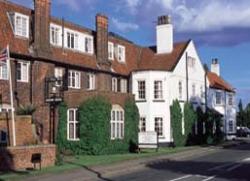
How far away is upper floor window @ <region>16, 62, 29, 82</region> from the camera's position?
37.6m

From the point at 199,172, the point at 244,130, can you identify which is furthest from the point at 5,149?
the point at 244,130

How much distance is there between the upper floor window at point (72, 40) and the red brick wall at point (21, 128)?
13.2 meters

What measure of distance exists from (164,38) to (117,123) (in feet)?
52.0

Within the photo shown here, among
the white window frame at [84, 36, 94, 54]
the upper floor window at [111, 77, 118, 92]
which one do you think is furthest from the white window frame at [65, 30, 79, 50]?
the upper floor window at [111, 77, 118, 92]

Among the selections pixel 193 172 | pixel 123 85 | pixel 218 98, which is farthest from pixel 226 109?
pixel 193 172

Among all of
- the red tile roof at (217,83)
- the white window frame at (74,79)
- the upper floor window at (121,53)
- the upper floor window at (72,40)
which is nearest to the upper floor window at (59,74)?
the white window frame at (74,79)

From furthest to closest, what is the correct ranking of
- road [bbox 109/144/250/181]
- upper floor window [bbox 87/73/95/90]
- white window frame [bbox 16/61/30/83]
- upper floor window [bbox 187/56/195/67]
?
upper floor window [bbox 187/56/195/67] → upper floor window [bbox 87/73/95/90] → white window frame [bbox 16/61/30/83] → road [bbox 109/144/250/181]

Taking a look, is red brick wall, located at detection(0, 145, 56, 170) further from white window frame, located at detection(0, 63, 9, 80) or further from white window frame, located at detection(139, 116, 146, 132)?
white window frame, located at detection(139, 116, 146, 132)

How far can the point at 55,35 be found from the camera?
42938 mm

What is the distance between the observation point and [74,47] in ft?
148

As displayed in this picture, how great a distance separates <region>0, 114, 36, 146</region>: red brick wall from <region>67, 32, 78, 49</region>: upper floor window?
13168 mm

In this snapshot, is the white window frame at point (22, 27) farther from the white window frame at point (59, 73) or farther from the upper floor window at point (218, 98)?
the upper floor window at point (218, 98)

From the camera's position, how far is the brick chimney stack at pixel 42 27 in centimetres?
3912

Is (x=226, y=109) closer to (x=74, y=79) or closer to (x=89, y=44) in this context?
(x=89, y=44)
